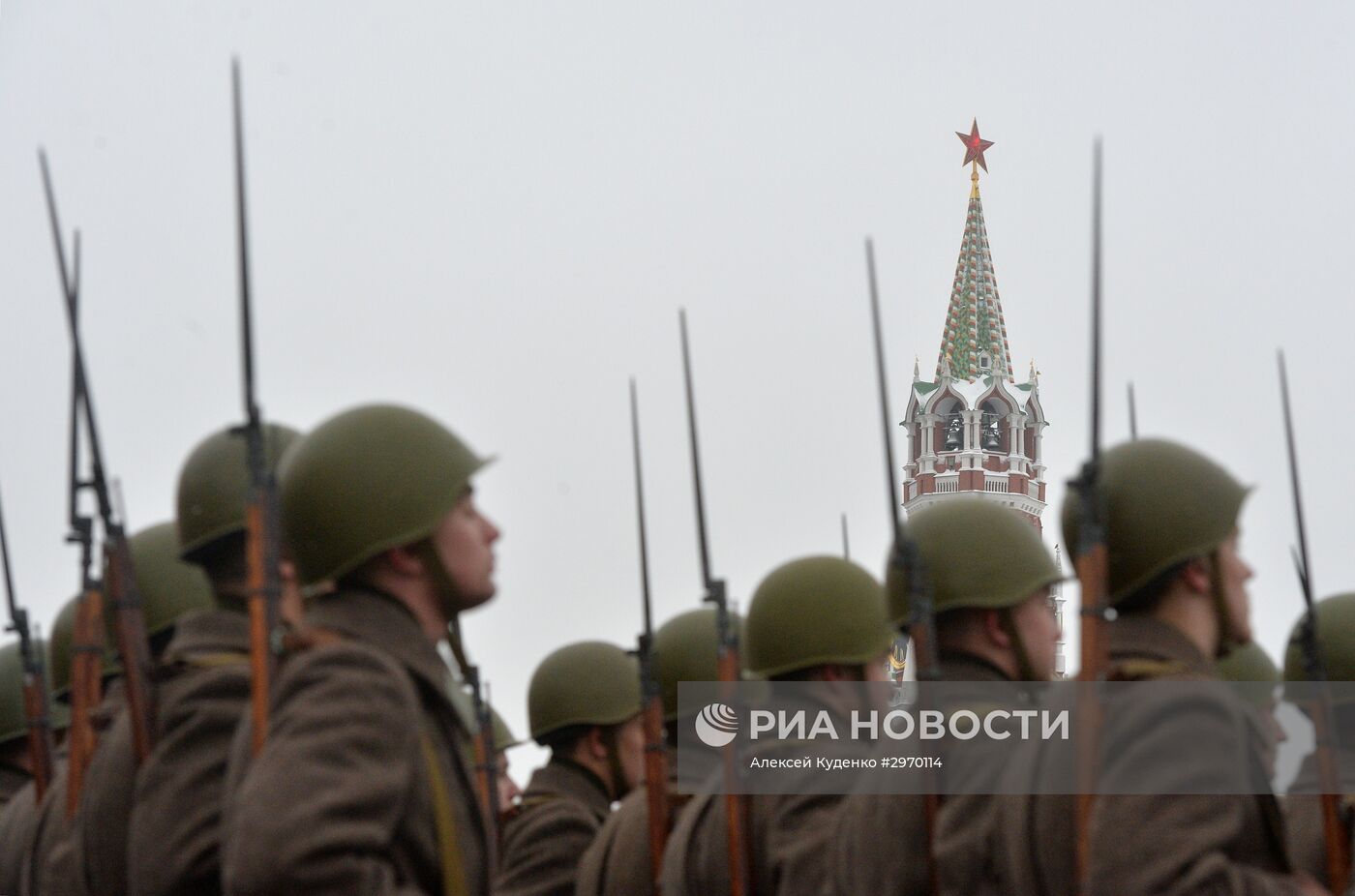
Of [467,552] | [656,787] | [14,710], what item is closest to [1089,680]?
[467,552]

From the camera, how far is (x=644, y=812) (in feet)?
29.2

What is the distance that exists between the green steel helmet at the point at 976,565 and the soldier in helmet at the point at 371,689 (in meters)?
1.82

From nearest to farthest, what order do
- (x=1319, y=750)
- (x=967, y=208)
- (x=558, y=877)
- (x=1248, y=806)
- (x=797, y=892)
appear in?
(x=1248, y=806) < (x=1319, y=750) < (x=797, y=892) < (x=558, y=877) < (x=967, y=208)

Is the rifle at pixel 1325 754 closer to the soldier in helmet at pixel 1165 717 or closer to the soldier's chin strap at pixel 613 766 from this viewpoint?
the soldier in helmet at pixel 1165 717

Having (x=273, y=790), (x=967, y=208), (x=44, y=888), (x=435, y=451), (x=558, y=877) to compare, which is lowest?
(x=558, y=877)

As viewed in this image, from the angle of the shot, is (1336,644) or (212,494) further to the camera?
(1336,644)

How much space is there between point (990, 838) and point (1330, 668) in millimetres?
3187

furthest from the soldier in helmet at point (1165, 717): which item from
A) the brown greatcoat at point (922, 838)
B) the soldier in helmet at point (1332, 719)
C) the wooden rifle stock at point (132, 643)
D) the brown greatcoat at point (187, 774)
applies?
the wooden rifle stock at point (132, 643)

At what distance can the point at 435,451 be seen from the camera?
606cm

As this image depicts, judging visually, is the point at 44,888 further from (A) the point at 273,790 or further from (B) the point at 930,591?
(B) the point at 930,591

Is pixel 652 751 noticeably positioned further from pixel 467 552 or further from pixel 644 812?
pixel 467 552

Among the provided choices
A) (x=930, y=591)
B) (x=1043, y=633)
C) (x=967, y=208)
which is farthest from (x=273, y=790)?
(x=967, y=208)

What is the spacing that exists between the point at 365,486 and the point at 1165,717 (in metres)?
2.32

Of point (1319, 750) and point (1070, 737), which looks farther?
point (1319, 750)
